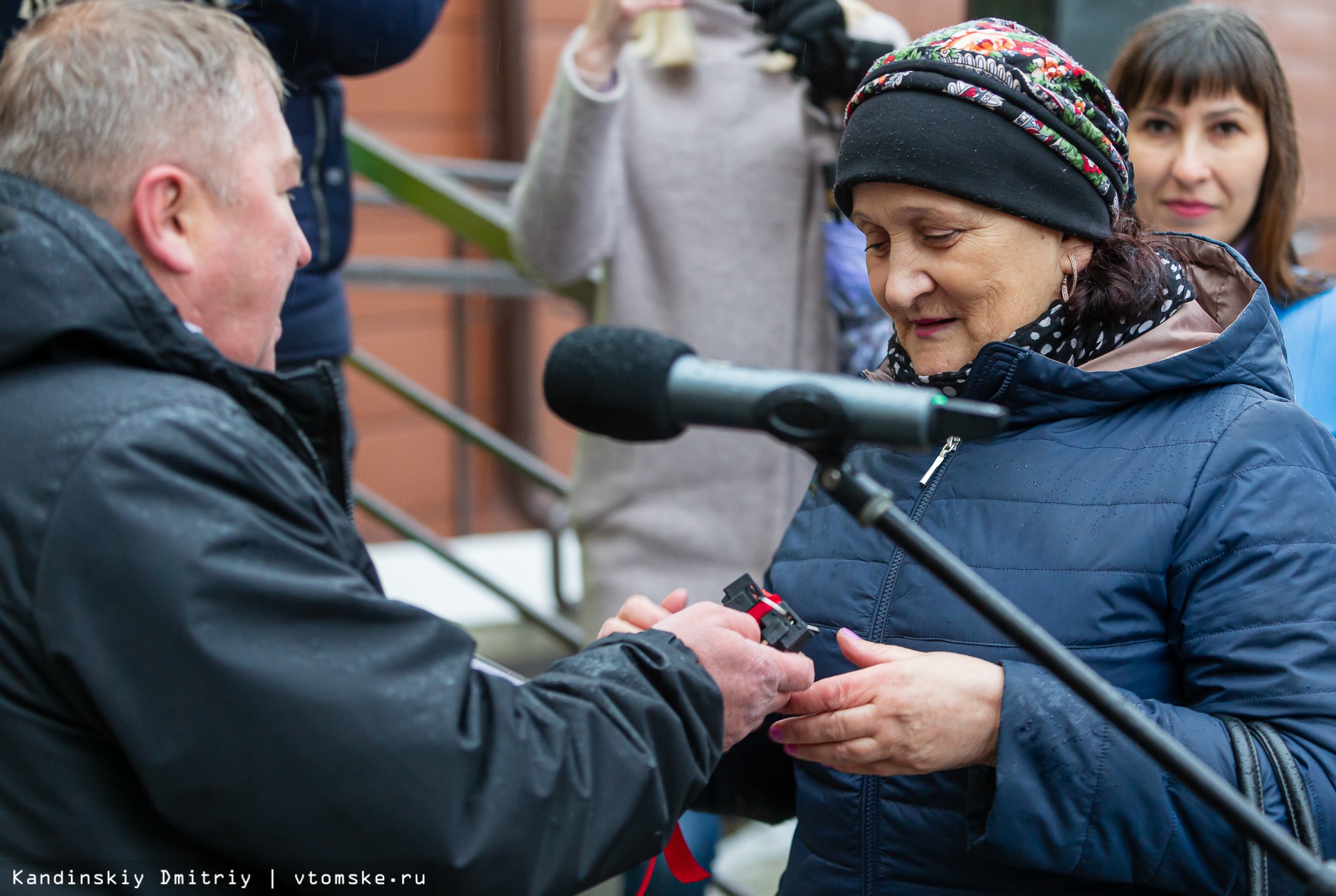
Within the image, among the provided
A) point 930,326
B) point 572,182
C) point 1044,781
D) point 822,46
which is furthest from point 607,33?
point 1044,781

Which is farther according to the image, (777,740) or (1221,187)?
(1221,187)

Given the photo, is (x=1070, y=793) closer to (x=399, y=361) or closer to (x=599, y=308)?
(x=599, y=308)

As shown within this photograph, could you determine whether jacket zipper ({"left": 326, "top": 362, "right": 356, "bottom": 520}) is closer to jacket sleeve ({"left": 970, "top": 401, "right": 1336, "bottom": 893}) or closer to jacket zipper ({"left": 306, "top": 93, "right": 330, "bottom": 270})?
jacket sleeve ({"left": 970, "top": 401, "right": 1336, "bottom": 893})

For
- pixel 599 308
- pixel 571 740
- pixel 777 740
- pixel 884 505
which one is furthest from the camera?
pixel 599 308

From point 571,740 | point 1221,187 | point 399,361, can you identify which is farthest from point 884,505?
point 399,361

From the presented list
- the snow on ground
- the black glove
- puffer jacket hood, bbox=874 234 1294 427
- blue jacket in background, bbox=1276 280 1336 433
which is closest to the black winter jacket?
puffer jacket hood, bbox=874 234 1294 427

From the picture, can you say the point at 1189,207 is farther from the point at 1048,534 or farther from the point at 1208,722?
the point at 1208,722

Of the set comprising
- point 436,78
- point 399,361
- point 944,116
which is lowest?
point 399,361

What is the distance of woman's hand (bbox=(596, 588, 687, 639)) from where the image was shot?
5.66 feet

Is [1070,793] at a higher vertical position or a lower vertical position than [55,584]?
lower

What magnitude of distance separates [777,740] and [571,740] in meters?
0.34

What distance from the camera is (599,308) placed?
3.06m

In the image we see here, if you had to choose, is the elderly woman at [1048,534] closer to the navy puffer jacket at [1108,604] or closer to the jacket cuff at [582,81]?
the navy puffer jacket at [1108,604]

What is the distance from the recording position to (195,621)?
1.18m
